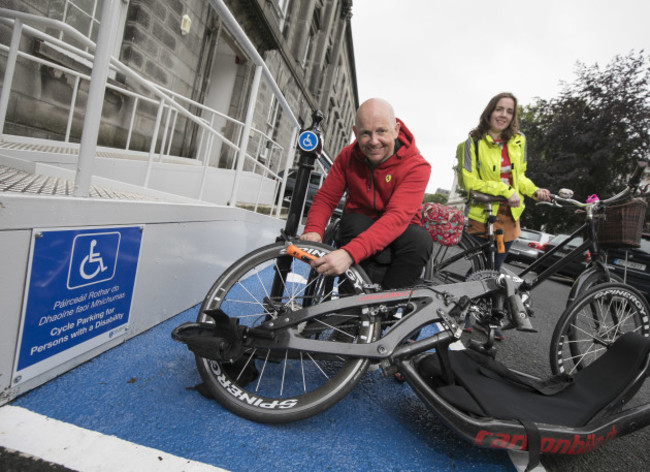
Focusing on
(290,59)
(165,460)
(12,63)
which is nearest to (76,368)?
(165,460)

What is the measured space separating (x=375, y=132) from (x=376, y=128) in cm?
2

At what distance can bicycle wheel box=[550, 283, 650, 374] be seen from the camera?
225cm

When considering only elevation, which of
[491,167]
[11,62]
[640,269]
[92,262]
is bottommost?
[92,262]

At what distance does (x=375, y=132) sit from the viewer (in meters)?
1.79

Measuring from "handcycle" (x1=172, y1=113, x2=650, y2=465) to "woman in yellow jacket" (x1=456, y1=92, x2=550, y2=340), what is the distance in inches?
56.6

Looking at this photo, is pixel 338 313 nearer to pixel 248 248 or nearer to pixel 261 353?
pixel 261 353

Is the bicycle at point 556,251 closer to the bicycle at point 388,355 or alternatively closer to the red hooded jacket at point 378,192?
the bicycle at point 388,355

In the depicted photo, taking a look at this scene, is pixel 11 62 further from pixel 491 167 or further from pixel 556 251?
pixel 556 251

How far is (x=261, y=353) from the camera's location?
1642mm

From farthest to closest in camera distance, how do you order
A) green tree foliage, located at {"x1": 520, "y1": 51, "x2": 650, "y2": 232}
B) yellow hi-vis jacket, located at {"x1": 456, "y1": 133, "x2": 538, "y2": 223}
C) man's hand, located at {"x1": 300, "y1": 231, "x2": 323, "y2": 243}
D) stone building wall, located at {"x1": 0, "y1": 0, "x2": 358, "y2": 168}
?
green tree foliage, located at {"x1": 520, "y1": 51, "x2": 650, "y2": 232}
stone building wall, located at {"x1": 0, "y1": 0, "x2": 358, "y2": 168}
yellow hi-vis jacket, located at {"x1": 456, "y1": 133, "x2": 538, "y2": 223}
man's hand, located at {"x1": 300, "y1": 231, "x2": 323, "y2": 243}

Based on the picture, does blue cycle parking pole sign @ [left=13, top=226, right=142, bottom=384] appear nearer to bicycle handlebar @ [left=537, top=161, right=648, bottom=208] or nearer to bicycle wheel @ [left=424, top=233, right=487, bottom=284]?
bicycle wheel @ [left=424, top=233, right=487, bottom=284]

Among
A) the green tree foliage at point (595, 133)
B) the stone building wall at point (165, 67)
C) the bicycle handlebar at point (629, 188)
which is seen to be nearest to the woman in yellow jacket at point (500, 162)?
the bicycle handlebar at point (629, 188)

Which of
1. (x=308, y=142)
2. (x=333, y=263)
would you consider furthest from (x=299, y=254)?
(x=308, y=142)

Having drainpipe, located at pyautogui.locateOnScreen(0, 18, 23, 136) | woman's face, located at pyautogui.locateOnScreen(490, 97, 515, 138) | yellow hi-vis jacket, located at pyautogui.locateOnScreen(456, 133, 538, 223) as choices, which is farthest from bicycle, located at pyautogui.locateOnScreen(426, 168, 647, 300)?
drainpipe, located at pyautogui.locateOnScreen(0, 18, 23, 136)
